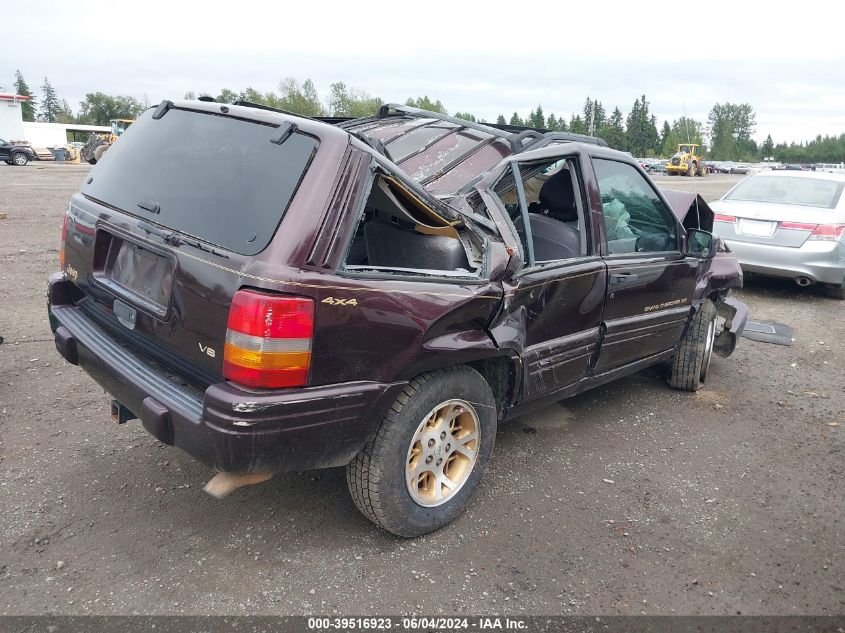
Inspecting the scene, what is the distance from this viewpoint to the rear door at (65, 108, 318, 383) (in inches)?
97.1

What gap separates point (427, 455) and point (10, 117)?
212ft

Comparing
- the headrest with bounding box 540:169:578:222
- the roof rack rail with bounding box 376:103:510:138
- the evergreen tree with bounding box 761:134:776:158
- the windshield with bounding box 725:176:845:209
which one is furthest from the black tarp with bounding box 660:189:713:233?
the evergreen tree with bounding box 761:134:776:158

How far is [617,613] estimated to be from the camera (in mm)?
2639

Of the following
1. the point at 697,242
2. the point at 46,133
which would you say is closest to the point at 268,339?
the point at 697,242

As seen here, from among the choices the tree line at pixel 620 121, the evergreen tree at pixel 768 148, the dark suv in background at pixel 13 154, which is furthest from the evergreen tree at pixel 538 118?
the dark suv in background at pixel 13 154

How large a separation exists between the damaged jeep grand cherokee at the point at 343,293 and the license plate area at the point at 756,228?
4.84 m

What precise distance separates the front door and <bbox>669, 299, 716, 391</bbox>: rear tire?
1.44m

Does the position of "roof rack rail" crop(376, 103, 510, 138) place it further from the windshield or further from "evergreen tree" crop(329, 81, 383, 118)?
"evergreen tree" crop(329, 81, 383, 118)

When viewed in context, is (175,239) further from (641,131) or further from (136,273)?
(641,131)

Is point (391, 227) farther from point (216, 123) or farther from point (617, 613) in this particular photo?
point (617, 613)

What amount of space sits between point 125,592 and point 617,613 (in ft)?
6.36

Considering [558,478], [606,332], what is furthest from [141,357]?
[606,332]

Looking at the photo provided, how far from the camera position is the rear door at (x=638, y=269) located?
12.8 ft

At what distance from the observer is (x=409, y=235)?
3.17 meters
